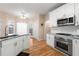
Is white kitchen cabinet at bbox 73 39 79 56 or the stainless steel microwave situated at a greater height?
the stainless steel microwave

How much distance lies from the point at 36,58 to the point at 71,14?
362 centimetres

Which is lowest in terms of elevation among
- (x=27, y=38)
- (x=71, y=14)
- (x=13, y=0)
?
(x=27, y=38)

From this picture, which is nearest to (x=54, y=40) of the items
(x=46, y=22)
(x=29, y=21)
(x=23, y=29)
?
(x=46, y=22)

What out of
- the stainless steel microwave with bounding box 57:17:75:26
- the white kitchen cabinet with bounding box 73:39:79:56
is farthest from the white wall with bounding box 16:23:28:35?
the white kitchen cabinet with bounding box 73:39:79:56

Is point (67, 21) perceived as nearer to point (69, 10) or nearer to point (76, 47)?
point (69, 10)

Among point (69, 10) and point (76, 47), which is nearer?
point (76, 47)

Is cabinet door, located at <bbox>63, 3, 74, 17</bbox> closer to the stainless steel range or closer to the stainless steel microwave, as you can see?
the stainless steel microwave

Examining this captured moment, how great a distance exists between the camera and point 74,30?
4312 millimetres

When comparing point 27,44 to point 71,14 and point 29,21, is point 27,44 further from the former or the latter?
point 29,21

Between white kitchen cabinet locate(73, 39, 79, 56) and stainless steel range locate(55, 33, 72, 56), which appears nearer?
white kitchen cabinet locate(73, 39, 79, 56)

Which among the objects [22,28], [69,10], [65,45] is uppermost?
[69,10]

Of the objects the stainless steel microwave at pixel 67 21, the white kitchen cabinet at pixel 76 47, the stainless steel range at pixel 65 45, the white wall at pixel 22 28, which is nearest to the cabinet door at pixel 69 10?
the stainless steel microwave at pixel 67 21

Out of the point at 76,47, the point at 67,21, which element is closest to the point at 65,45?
the point at 76,47

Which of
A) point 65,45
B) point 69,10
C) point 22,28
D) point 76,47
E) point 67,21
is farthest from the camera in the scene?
point 22,28
